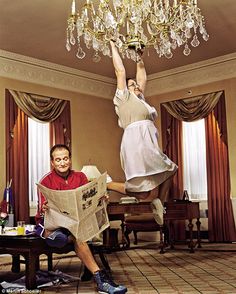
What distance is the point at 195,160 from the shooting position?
790cm

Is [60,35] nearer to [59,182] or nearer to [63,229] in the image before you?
[59,182]

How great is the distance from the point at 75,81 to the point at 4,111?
162 cm

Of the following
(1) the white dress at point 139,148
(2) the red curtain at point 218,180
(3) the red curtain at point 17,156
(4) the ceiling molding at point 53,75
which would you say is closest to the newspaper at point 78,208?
(1) the white dress at point 139,148

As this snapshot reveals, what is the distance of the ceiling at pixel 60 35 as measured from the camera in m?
5.48

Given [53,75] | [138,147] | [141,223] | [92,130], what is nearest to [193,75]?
[92,130]

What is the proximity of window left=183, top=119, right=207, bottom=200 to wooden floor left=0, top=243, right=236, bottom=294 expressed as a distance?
1404 mm

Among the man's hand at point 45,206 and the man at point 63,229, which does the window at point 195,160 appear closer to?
the man at point 63,229

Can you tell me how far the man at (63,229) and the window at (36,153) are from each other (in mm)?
3638

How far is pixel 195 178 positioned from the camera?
7.88 metres

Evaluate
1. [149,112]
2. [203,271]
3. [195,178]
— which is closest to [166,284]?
[203,271]

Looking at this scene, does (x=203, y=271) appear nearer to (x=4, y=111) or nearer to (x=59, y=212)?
(x=59, y=212)

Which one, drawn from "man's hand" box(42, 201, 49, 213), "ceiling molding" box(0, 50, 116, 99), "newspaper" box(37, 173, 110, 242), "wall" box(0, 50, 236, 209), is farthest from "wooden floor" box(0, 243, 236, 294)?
"ceiling molding" box(0, 50, 116, 99)

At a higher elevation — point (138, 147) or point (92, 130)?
point (92, 130)

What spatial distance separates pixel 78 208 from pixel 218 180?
477cm
